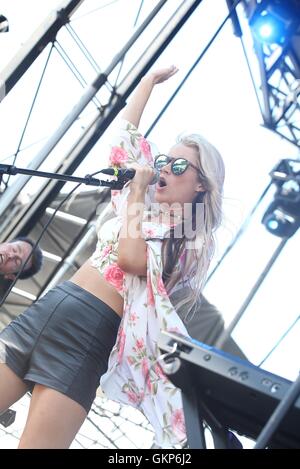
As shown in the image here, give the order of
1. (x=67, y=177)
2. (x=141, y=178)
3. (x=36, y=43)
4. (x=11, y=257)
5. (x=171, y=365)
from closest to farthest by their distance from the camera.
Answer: (x=171, y=365) < (x=67, y=177) < (x=141, y=178) < (x=11, y=257) < (x=36, y=43)

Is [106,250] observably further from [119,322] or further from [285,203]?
[285,203]

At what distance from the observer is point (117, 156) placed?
1.81 meters

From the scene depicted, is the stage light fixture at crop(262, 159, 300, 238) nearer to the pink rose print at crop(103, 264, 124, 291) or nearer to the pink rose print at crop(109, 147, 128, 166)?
the pink rose print at crop(109, 147, 128, 166)

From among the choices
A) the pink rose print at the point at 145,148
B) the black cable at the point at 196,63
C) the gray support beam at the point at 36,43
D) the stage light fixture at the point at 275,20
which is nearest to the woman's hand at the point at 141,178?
the pink rose print at the point at 145,148

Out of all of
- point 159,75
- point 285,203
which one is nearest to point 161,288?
point 159,75

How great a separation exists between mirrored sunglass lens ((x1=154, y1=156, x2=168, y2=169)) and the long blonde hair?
91mm

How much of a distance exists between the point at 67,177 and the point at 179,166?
0.39 meters

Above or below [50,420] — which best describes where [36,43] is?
above

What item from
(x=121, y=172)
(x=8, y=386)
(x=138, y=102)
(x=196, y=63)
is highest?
(x=196, y=63)

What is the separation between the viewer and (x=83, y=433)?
202 inches

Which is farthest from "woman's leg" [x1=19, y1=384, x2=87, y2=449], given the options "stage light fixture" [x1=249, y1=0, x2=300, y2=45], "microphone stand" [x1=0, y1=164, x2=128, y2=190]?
"stage light fixture" [x1=249, y1=0, x2=300, y2=45]
